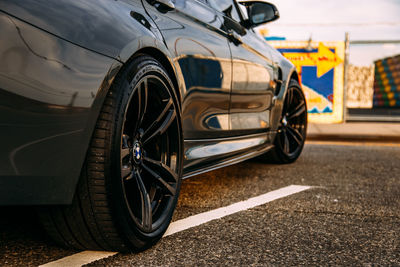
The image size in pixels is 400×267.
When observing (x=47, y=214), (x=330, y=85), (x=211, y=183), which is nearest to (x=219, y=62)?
(x=211, y=183)

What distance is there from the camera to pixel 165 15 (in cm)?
246

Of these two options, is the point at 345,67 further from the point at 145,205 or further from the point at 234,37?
the point at 145,205

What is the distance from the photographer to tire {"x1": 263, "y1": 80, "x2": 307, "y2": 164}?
4.84 metres

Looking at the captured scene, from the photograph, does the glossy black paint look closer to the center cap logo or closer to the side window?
the center cap logo

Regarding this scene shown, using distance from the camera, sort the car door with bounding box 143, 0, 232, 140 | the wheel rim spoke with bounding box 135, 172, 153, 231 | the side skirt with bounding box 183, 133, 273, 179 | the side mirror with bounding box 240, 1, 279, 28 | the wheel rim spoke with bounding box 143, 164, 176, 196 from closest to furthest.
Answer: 1. the wheel rim spoke with bounding box 135, 172, 153, 231
2. the wheel rim spoke with bounding box 143, 164, 176, 196
3. the car door with bounding box 143, 0, 232, 140
4. the side skirt with bounding box 183, 133, 273, 179
5. the side mirror with bounding box 240, 1, 279, 28

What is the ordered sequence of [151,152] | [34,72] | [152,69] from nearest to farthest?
1. [34,72]
2. [152,69]
3. [151,152]

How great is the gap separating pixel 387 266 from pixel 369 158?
3.77m

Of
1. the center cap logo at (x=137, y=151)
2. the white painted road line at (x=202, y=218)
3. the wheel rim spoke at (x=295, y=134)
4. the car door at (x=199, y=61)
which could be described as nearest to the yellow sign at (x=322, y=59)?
the wheel rim spoke at (x=295, y=134)

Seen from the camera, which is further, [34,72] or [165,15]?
[165,15]

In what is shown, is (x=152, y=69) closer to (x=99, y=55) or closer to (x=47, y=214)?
(x=99, y=55)

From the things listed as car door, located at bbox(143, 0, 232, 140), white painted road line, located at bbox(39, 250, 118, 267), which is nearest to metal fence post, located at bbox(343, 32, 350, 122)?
car door, located at bbox(143, 0, 232, 140)

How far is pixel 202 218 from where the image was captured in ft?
8.93

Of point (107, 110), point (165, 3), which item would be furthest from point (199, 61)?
point (107, 110)

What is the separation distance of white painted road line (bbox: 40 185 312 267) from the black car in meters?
0.06
